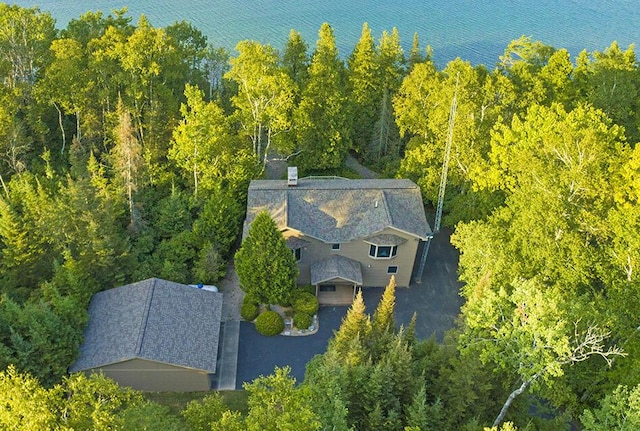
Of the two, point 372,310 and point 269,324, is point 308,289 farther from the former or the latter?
point 372,310

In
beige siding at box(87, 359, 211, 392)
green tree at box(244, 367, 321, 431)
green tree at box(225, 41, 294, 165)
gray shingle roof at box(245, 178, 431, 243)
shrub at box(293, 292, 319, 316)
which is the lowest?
beige siding at box(87, 359, 211, 392)

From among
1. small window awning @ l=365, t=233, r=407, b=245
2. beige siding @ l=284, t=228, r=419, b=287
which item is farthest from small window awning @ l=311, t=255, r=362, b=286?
small window awning @ l=365, t=233, r=407, b=245

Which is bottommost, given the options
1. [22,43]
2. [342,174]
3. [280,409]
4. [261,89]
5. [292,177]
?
[342,174]

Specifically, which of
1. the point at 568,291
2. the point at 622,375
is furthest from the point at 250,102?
the point at 622,375

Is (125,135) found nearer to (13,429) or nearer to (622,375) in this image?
(13,429)

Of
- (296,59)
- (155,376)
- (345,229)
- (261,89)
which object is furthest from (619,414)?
(296,59)

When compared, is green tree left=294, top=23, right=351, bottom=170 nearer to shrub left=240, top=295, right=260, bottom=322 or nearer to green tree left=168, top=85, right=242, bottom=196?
green tree left=168, top=85, right=242, bottom=196
